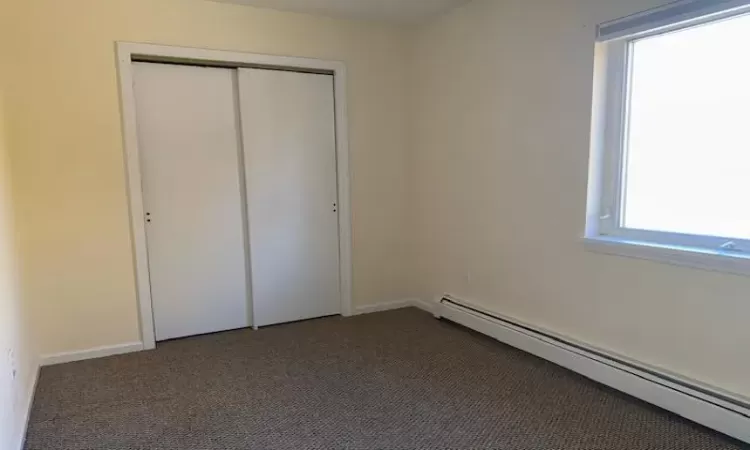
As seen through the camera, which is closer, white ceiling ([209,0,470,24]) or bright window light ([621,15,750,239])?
bright window light ([621,15,750,239])

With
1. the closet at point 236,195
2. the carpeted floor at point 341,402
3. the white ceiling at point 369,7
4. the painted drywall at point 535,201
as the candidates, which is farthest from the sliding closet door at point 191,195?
the painted drywall at point 535,201

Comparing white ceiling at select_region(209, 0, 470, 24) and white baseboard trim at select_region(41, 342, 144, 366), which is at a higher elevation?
white ceiling at select_region(209, 0, 470, 24)

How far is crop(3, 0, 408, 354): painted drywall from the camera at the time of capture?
2824 mm

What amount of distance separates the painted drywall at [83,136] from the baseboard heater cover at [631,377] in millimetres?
2497

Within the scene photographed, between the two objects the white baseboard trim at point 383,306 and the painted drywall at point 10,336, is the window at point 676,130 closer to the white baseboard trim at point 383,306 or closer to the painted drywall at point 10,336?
the white baseboard trim at point 383,306

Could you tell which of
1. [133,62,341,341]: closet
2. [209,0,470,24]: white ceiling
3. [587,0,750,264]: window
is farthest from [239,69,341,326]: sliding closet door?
[587,0,750,264]: window

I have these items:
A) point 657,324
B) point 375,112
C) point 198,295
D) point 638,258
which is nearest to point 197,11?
point 375,112

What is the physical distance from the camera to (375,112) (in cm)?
389

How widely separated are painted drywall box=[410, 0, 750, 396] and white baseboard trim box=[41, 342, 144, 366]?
2.27 meters

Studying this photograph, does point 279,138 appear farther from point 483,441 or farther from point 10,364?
point 483,441

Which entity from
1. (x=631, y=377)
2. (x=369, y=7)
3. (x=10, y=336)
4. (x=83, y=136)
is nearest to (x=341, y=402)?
(x=631, y=377)

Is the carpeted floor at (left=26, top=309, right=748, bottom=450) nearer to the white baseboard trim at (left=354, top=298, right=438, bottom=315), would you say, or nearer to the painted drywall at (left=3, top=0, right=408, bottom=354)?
the painted drywall at (left=3, top=0, right=408, bottom=354)

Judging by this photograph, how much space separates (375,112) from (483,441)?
266 cm

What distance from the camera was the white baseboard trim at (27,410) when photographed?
2070mm
